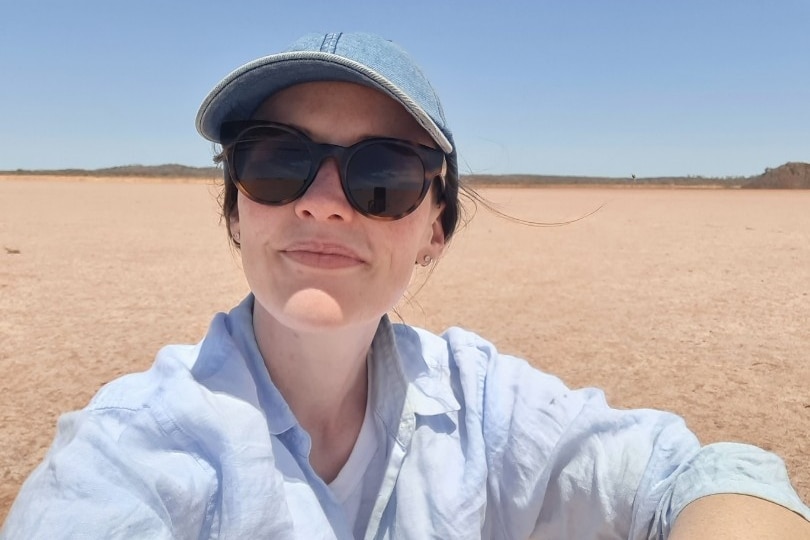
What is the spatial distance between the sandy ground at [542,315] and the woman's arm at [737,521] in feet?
4.66

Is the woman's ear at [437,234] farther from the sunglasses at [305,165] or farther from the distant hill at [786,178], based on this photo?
the distant hill at [786,178]

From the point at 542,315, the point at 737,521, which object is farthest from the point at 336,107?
the point at 542,315

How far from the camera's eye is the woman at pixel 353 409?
116 centimetres

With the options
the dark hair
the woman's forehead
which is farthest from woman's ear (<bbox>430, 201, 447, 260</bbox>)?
the woman's forehead

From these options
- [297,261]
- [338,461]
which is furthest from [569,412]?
[297,261]

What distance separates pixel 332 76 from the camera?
A: 53.6 inches

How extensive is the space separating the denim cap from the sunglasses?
50 mm

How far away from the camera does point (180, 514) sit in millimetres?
1106

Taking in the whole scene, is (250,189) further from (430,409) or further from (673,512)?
(673,512)

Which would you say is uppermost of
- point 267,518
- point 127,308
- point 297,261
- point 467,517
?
point 297,261

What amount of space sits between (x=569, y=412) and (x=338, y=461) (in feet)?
1.69

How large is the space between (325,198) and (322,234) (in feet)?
0.24

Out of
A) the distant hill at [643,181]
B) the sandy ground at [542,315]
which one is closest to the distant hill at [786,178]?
the distant hill at [643,181]

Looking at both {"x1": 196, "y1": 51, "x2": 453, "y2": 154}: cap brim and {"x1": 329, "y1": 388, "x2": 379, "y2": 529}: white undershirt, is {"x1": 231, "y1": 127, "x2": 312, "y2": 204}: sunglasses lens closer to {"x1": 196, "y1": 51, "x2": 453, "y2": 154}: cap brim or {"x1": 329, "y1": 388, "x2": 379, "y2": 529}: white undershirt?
{"x1": 196, "y1": 51, "x2": 453, "y2": 154}: cap brim
